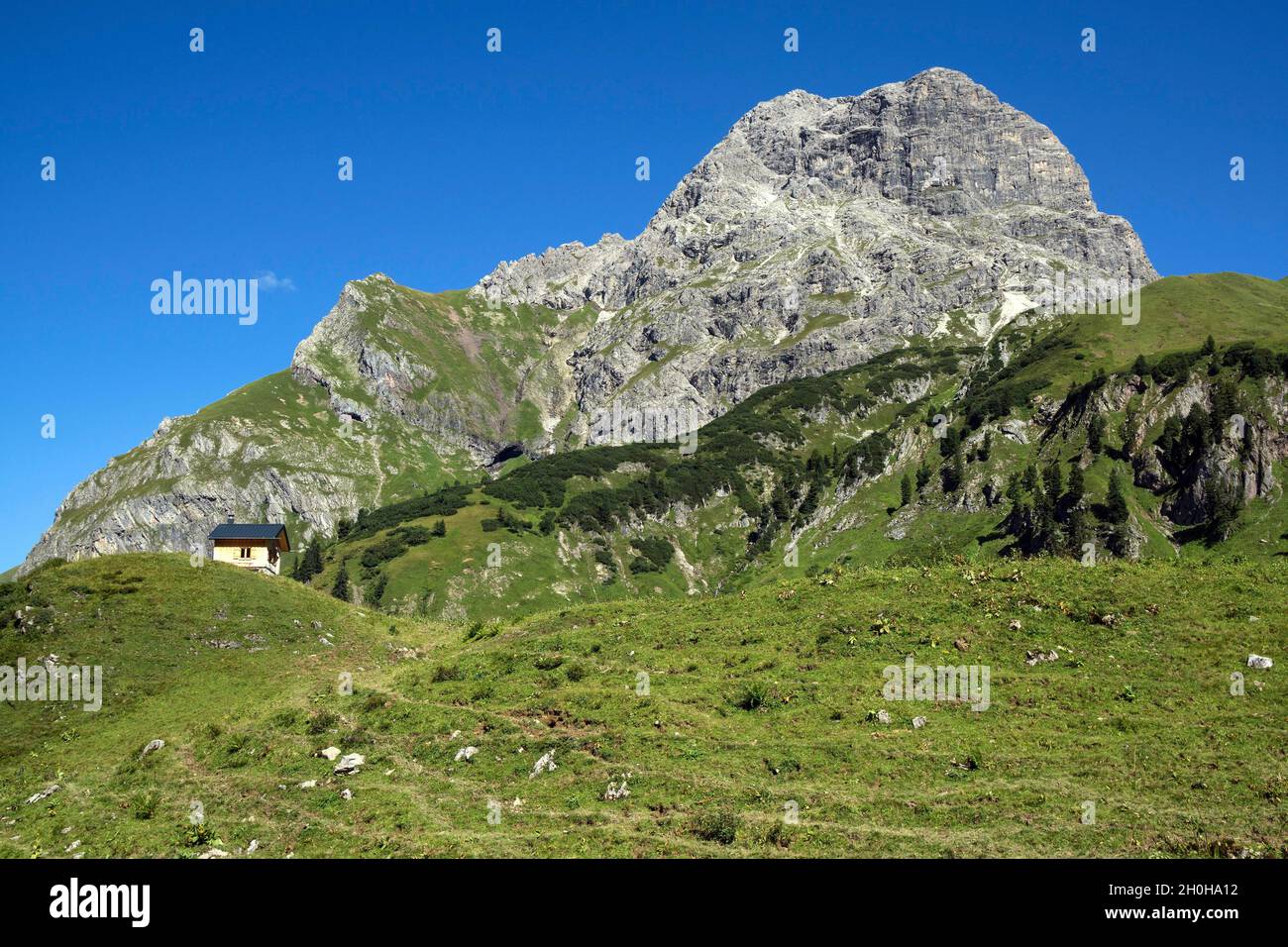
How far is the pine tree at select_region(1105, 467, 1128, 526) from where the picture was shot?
153000 mm

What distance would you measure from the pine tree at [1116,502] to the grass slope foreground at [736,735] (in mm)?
130681

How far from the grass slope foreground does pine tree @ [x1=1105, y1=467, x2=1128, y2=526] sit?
13068cm

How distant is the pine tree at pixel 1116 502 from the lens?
15300 centimetres

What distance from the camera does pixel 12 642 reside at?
46031 mm

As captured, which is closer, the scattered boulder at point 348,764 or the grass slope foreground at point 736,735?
the grass slope foreground at point 736,735

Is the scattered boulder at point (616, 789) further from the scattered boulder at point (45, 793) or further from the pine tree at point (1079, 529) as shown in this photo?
the pine tree at point (1079, 529)

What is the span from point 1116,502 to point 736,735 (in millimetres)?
153809

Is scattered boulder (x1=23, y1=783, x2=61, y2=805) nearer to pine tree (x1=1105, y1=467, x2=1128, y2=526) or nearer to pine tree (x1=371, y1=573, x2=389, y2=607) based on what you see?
pine tree (x1=371, y1=573, x2=389, y2=607)

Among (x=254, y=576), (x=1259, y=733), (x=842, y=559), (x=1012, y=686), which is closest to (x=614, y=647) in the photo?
(x=1012, y=686)

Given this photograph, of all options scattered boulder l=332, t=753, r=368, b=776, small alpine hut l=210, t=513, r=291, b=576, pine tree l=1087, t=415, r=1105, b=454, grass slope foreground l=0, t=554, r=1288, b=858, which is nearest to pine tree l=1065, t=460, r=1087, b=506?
pine tree l=1087, t=415, r=1105, b=454

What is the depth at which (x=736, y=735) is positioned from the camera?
93.3ft

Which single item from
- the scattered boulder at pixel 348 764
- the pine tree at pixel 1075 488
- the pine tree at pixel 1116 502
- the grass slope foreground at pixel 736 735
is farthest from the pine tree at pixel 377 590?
the scattered boulder at pixel 348 764
